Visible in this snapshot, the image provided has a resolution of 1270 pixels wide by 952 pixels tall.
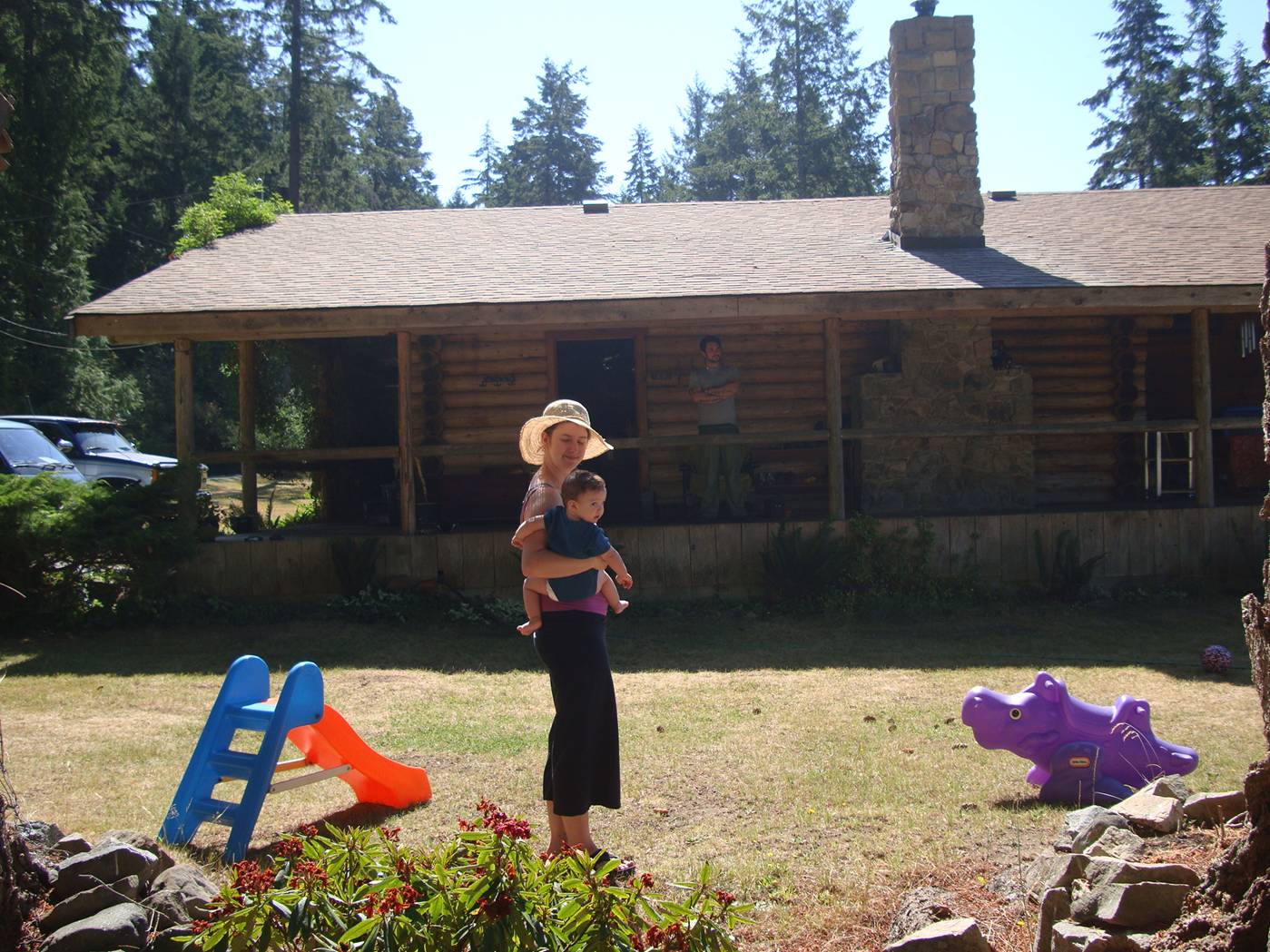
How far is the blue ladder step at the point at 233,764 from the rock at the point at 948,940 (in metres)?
2.87

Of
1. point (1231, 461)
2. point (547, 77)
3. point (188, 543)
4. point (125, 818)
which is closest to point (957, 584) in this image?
point (1231, 461)

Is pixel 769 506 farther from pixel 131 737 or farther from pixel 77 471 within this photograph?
pixel 77 471

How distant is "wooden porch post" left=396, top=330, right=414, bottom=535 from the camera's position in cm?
1095

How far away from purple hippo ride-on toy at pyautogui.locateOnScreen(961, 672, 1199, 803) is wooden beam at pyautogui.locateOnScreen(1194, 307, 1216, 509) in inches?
276

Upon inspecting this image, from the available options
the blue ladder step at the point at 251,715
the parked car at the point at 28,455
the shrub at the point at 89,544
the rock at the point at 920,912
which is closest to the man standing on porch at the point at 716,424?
the shrub at the point at 89,544

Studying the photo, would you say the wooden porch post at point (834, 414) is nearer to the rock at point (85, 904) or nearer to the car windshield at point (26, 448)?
the rock at point (85, 904)

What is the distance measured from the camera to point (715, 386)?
11.6m

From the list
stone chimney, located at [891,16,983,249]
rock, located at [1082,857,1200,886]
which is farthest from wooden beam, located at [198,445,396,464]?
rock, located at [1082,857,1200,886]

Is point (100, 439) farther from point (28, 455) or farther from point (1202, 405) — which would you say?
point (1202, 405)

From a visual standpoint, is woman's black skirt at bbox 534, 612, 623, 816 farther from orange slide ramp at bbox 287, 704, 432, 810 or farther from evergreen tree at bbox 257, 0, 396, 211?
evergreen tree at bbox 257, 0, 396, 211

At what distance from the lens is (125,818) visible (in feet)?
17.0

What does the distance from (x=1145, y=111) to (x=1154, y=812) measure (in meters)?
38.7

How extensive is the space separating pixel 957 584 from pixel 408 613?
535 cm

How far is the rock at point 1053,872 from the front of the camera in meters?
3.50
